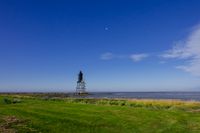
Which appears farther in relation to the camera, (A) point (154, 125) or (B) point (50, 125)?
(A) point (154, 125)

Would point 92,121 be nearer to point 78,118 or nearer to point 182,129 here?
point 78,118

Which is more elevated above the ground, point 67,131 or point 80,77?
point 80,77

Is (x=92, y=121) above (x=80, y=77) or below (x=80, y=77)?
below

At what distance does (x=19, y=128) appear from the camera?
23.5 m

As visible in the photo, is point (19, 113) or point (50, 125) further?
point (19, 113)

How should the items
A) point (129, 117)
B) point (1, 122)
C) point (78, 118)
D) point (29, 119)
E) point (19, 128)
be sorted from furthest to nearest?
point (129, 117), point (78, 118), point (29, 119), point (1, 122), point (19, 128)

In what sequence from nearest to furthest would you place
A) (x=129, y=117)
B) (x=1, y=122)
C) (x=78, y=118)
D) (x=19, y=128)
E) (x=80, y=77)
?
(x=19, y=128) < (x=1, y=122) < (x=78, y=118) < (x=129, y=117) < (x=80, y=77)

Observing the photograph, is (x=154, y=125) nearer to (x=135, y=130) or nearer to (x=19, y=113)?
(x=135, y=130)

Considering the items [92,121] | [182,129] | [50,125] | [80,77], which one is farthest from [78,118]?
[80,77]

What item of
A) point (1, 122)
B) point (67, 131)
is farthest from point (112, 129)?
point (1, 122)

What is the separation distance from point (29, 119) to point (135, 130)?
9602 mm

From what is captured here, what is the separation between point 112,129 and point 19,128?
7.75 meters

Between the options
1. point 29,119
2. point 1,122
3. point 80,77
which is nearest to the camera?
point 1,122

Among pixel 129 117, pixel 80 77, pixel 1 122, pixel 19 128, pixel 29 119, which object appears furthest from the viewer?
pixel 80 77
